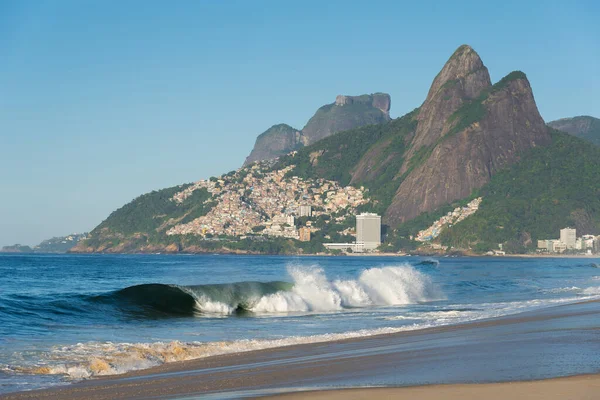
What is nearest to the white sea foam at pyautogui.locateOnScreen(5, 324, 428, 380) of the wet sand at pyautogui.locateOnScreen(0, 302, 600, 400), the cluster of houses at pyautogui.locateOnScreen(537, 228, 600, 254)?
the wet sand at pyautogui.locateOnScreen(0, 302, 600, 400)

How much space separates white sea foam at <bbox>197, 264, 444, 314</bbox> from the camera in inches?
1200

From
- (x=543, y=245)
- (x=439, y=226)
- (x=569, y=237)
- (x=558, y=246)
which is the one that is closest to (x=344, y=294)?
(x=558, y=246)

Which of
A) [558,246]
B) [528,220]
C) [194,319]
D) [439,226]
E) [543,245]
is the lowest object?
[194,319]

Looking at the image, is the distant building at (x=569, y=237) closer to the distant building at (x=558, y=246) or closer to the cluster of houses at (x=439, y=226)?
the distant building at (x=558, y=246)

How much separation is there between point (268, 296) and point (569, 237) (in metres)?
160

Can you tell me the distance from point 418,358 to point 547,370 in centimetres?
278

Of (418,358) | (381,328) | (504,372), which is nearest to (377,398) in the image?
(504,372)

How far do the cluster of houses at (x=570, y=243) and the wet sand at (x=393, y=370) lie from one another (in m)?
165

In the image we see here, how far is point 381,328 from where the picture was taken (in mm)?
21297

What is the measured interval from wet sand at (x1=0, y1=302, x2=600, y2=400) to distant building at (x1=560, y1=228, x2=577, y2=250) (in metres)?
168

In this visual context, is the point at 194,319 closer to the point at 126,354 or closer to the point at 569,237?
the point at 126,354

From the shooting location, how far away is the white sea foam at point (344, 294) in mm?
30484

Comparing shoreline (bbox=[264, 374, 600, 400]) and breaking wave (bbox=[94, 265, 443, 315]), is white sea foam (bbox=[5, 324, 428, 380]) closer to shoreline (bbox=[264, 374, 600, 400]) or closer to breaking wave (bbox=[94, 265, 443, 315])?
shoreline (bbox=[264, 374, 600, 400])

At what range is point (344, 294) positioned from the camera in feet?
113
